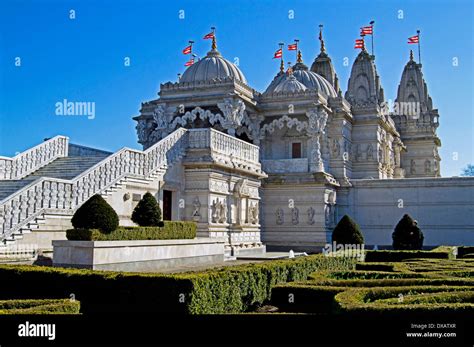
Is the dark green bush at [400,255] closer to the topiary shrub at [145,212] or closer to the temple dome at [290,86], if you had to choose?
the topiary shrub at [145,212]

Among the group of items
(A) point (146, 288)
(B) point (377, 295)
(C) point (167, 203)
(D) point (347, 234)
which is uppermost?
(C) point (167, 203)

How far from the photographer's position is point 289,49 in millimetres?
47000

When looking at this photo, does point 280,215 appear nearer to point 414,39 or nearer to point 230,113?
point 230,113

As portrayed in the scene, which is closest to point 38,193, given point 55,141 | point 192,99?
point 55,141

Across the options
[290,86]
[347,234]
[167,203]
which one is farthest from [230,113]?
[347,234]

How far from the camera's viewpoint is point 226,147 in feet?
91.1

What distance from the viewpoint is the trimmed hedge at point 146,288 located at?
10.6 m

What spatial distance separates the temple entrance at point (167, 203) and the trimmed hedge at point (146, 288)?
1176 cm

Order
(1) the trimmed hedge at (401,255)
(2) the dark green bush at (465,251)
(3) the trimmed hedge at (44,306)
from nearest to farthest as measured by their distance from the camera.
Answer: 1. (3) the trimmed hedge at (44,306)
2. (1) the trimmed hedge at (401,255)
3. (2) the dark green bush at (465,251)

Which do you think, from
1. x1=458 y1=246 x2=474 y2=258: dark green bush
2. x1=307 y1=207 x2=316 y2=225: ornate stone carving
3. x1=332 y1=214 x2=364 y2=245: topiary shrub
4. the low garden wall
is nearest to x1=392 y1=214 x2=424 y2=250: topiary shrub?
x1=332 y1=214 x2=364 y2=245: topiary shrub

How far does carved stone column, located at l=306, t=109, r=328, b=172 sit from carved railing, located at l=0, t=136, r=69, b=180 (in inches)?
652

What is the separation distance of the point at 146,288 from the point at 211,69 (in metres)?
27.1

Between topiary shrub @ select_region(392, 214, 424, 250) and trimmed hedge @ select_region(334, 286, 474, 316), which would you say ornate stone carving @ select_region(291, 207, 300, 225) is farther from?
trimmed hedge @ select_region(334, 286, 474, 316)

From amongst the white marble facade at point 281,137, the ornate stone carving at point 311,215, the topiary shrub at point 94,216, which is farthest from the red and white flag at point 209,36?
the topiary shrub at point 94,216
